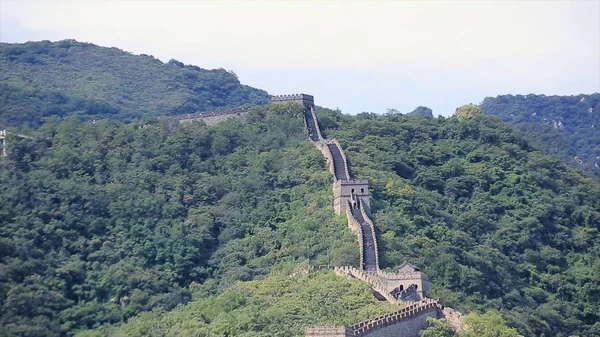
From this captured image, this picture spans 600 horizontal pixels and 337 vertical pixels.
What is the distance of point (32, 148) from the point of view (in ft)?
363

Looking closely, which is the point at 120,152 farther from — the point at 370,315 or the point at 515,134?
the point at 370,315

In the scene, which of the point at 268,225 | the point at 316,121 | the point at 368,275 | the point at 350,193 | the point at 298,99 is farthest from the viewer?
the point at 298,99

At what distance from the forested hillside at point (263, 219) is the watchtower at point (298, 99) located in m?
1.78

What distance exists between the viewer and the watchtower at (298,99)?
117062 mm

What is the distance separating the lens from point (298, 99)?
117m

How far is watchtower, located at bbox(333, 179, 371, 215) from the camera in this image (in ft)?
305

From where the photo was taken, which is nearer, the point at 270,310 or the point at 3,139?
the point at 270,310

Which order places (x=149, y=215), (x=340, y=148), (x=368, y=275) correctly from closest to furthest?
(x=368, y=275)
(x=149, y=215)
(x=340, y=148)

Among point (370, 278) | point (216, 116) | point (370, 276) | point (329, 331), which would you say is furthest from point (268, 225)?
point (329, 331)

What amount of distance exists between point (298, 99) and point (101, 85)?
223ft

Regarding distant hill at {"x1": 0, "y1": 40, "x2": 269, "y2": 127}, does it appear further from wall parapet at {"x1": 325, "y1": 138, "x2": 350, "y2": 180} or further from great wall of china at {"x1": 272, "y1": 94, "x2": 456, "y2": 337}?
great wall of china at {"x1": 272, "y1": 94, "x2": 456, "y2": 337}

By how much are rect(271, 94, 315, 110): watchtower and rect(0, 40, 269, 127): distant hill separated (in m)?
39.0

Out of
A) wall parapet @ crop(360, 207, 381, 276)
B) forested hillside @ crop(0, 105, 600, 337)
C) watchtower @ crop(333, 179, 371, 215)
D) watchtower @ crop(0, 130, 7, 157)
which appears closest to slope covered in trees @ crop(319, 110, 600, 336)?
forested hillside @ crop(0, 105, 600, 337)

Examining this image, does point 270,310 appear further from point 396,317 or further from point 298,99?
point 298,99
